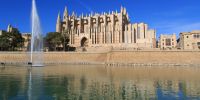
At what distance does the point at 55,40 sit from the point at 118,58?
27805mm

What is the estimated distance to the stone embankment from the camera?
73.2 metres

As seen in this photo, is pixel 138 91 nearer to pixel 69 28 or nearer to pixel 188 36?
pixel 188 36

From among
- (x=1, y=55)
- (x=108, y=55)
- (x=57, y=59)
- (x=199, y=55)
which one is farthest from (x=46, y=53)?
(x=199, y=55)

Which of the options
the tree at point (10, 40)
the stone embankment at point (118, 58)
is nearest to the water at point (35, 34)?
the stone embankment at point (118, 58)

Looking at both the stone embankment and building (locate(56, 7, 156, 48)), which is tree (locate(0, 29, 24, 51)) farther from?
building (locate(56, 7, 156, 48))

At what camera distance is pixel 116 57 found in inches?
3103

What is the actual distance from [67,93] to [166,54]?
186 feet

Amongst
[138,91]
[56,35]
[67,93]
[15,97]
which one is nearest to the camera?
[15,97]

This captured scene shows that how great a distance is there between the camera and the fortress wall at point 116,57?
7365 centimetres

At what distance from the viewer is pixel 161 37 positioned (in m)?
121

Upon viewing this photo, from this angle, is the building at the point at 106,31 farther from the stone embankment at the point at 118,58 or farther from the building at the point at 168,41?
the stone embankment at the point at 118,58

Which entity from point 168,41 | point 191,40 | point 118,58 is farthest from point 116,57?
point 168,41

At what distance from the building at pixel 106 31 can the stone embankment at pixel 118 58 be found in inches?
935

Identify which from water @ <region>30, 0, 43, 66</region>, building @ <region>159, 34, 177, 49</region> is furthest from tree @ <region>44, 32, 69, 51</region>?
building @ <region>159, 34, 177, 49</region>
